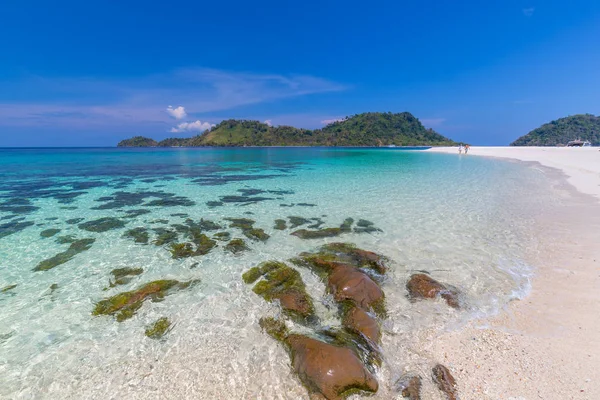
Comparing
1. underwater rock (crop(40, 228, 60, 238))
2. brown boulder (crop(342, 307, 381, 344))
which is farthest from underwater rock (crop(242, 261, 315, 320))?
underwater rock (crop(40, 228, 60, 238))

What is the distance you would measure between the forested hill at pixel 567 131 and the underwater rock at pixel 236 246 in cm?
20019

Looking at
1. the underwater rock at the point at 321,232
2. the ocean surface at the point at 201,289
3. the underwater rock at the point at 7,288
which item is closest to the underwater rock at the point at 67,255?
the ocean surface at the point at 201,289

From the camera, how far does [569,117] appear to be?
165 m

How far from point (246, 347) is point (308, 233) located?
6.37 m

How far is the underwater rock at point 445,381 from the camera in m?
4.05

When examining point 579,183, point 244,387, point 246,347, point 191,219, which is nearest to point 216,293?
point 246,347

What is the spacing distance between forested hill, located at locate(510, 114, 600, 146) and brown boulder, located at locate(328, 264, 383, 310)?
200 metres

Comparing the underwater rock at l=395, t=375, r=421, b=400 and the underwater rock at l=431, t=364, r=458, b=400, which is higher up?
the underwater rock at l=431, t=364, r=458, b=400

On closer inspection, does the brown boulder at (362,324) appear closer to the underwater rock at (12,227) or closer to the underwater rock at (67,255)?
the underwater rock at (67,255)

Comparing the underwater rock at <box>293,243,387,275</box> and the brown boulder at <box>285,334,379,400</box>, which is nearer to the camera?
the brown boulder at <box>285,334,379,400</box>

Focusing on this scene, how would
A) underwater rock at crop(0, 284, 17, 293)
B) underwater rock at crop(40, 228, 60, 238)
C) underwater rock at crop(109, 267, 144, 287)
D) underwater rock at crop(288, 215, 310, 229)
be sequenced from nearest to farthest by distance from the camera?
underwater rock at crop(0, 284, 17, 293), underwater rock at crop(109, 267, 144, 287), underwater rock at crop(40, 228, 60, 238), underwater rock at crop(288, 215, 310, 229)

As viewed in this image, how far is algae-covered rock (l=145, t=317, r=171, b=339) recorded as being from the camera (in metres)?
5.66

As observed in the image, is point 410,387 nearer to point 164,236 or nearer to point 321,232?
point 321,232

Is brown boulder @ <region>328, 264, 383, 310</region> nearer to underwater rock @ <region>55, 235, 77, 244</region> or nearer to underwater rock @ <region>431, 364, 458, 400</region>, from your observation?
underwater rock @ <region>431, 364, 458, 400</region>
